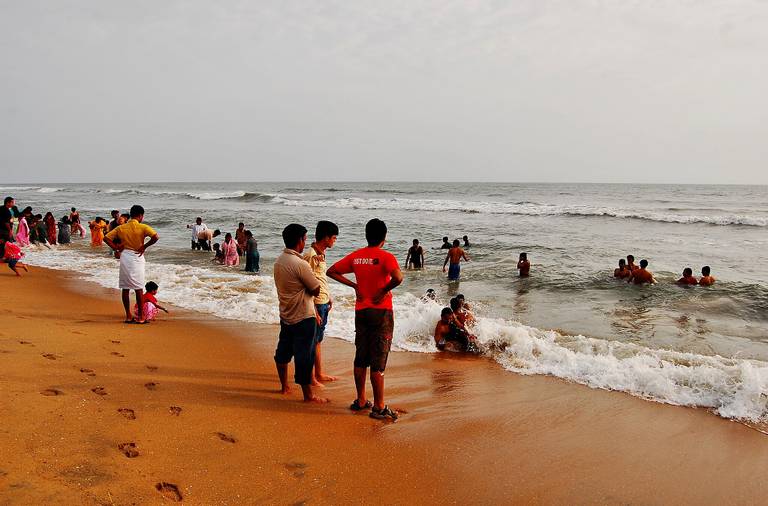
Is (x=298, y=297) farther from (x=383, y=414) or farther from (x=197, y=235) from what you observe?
(x=197, y=235)

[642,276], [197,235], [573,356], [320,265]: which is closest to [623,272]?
[642,276]

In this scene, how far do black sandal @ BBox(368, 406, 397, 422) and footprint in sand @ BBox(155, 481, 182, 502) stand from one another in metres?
1.83

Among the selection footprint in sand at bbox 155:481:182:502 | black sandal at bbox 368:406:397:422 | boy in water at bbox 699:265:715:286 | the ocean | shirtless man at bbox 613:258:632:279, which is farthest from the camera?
shirtless man at bbox 613:258:632:279

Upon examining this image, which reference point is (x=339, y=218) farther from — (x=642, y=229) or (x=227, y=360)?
(x=227, y=360)

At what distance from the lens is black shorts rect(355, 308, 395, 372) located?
14.1ft

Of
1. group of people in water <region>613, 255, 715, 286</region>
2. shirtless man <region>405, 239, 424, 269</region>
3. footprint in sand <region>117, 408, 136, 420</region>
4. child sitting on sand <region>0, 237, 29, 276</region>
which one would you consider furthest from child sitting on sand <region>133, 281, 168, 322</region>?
group of people in water <region>613, 255, 715, 286</region>

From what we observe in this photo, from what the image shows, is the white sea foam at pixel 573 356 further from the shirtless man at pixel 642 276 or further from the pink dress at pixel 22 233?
the pink dress at pixel 22 233

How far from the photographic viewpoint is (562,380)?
19.1ft

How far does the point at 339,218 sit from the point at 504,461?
3271 centimetres

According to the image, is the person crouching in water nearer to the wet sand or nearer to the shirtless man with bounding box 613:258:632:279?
the wet sand

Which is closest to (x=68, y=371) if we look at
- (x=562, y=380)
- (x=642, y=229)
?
(x=562, y=380)

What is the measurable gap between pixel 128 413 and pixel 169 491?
51.4 inches

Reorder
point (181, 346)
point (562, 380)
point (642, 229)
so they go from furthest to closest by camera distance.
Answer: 1. point (642, 229)
2. point (181, 346)
3. point (562, 380)

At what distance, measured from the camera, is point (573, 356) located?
6.34m
